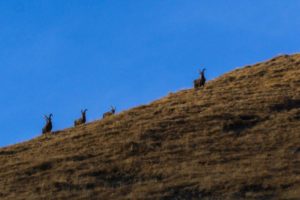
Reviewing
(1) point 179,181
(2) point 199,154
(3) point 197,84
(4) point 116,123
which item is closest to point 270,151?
(2) point 199,154

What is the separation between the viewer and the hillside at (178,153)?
90.2 ft

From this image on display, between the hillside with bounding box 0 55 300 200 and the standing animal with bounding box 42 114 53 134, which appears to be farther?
the standing animal with bounding box 42 114 53 134

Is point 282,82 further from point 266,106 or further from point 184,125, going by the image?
point 184,125

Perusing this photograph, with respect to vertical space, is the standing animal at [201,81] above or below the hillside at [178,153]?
above

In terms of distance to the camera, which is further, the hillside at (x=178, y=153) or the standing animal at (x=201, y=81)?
the standing animal at (x=201, y=81)

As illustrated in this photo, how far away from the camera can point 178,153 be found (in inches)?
1253

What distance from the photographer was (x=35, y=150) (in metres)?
35.7

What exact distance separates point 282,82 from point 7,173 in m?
17.3

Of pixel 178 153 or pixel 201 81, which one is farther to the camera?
pixel 201 81

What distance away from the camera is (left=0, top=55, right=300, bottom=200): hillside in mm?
27484

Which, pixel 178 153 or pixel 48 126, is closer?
pixel 178 153

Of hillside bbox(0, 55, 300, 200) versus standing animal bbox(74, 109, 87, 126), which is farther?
standing animal bbox(74, 109, 87, 126)

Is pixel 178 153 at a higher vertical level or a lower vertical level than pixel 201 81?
lower

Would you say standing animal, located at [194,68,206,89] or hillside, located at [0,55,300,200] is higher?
standing animal, located at [194,68,206,89]
